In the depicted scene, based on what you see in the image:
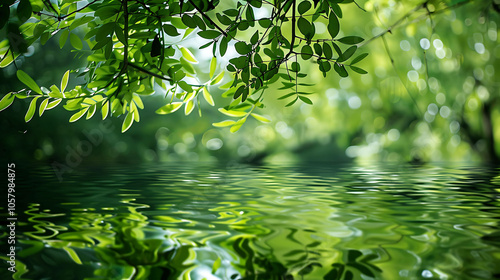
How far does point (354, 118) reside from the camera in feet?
28.2

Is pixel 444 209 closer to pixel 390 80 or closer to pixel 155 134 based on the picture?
pixel 390 80

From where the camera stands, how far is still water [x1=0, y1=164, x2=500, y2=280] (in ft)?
3.23

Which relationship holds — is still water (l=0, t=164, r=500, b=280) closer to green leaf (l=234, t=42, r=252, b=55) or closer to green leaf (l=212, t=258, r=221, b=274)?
green leaf (l=212, t=258, r=221, b=274)

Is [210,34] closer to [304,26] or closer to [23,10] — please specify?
[304,26]

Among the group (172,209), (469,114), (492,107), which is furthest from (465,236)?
(492,107)

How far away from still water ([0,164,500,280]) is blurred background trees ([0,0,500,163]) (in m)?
5.08

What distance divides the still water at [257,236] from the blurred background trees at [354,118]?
16.7 feet

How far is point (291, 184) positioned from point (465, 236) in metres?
1.50

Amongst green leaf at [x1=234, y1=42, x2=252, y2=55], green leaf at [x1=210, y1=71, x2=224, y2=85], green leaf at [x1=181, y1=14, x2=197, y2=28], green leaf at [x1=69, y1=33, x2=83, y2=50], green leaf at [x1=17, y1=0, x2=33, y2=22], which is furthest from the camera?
green leaf at [x1=210, y1=71, x2=224, y2=85]

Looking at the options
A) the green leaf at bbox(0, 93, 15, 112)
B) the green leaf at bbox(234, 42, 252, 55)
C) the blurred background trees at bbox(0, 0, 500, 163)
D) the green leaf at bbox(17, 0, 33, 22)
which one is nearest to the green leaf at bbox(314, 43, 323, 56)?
the green leaf at bbox(234, 42, 252, 55)

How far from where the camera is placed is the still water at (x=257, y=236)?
→ 984mm

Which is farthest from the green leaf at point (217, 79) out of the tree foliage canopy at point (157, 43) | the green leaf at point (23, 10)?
the green leaf at point (23, 10)

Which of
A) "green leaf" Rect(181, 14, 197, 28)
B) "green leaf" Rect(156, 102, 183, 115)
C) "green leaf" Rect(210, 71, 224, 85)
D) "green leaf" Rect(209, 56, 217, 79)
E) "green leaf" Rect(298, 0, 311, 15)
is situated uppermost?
"green leaf" Rect(298, 0, 311, 15)

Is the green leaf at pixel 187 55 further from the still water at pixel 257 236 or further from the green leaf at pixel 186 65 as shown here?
the still water at pixel 257 236
